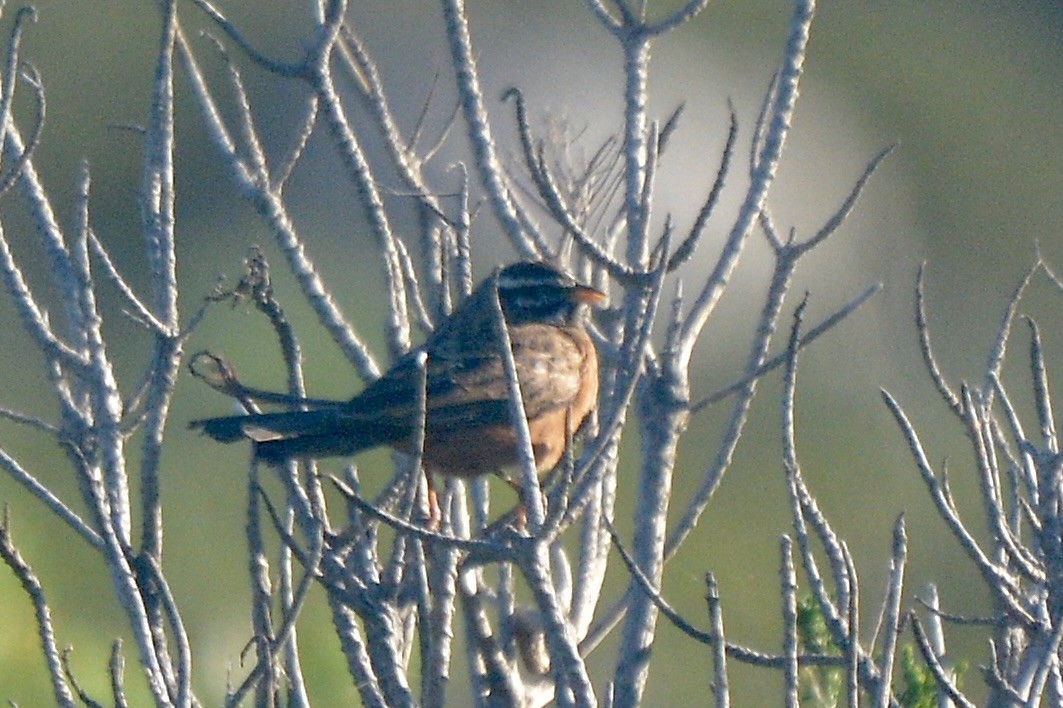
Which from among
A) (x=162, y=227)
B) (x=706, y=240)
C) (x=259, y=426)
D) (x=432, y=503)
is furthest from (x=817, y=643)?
(x=706, y=240)

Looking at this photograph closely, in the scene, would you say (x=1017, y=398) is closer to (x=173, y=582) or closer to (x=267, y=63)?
(x=173, y=582)

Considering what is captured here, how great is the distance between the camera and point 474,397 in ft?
15.7

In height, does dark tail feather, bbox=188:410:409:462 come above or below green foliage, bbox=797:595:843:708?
above

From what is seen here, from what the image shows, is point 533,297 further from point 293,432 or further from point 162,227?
point 162,227

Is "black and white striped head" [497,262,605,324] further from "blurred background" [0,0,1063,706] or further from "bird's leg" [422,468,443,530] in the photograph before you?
"blurred background" [0,0,1063,706]

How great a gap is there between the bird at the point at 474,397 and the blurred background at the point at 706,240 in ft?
12.8

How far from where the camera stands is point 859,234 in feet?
49.4

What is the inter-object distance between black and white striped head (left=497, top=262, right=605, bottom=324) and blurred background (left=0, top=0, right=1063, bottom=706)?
3.68 m

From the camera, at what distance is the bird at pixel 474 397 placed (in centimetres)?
382

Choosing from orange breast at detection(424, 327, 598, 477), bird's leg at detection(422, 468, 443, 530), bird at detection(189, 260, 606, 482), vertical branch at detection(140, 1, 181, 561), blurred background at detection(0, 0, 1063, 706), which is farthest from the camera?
blurred background at detection(0, 0, 1063, 706)

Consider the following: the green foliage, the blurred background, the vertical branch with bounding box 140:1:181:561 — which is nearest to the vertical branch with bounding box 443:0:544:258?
the vertical branch with bounding box 140:1:181:561

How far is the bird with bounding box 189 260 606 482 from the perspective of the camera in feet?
12.5

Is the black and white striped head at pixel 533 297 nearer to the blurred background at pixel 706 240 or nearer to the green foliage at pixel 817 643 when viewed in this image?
the green foliage at pixel 817 643

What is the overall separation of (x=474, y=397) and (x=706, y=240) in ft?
26.2
